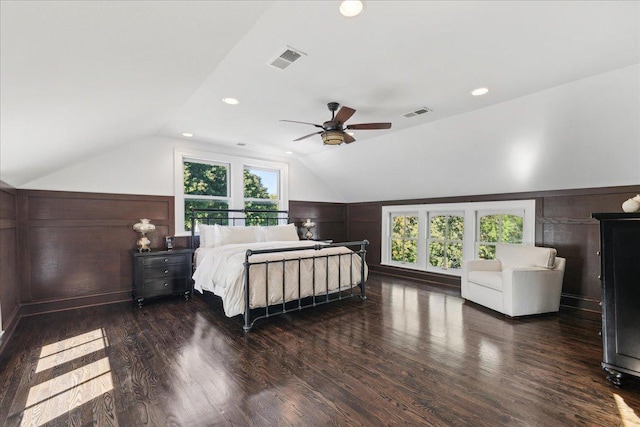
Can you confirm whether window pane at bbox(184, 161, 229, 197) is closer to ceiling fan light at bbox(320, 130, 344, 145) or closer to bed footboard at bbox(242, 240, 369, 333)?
bed footboard at bbox(242, 240, 369, 333)

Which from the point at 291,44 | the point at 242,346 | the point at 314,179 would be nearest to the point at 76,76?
the point at 291,44

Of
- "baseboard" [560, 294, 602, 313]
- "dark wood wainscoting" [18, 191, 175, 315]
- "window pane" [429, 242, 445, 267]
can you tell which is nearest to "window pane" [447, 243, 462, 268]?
"window pane" [429, 242, 445, 267]

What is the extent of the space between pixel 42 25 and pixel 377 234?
6.34m

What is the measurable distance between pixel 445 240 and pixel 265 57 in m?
4.76

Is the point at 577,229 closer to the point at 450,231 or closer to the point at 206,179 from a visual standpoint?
the point at 450,231

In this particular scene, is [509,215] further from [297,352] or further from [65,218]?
[65,218]

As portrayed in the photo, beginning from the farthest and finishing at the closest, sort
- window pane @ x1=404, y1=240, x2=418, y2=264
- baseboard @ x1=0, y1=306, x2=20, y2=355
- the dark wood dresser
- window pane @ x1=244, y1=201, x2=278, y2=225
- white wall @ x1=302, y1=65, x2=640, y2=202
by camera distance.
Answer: window pane @ x1=404, y1=240, x2=418, y2=264, window pane @ x1=244, y1=201, x2=278, y2=225, white wall @ x1=302, y1=65, x2=640, y2=202, baseboard @ x1=0, y1=306, x2=20, y2=355, the dark wood dresser

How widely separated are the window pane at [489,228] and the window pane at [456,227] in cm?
35

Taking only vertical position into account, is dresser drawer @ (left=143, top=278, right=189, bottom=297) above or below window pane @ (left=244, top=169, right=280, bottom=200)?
below

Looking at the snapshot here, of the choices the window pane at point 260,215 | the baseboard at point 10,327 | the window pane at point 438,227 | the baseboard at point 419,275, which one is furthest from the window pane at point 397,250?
the baseboard at point 10,327

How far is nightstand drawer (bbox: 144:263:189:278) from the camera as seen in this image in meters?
4.21

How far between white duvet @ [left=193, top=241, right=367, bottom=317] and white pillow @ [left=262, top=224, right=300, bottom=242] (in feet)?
3.54

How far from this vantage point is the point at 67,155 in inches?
132

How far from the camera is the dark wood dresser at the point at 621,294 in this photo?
7.16ft
